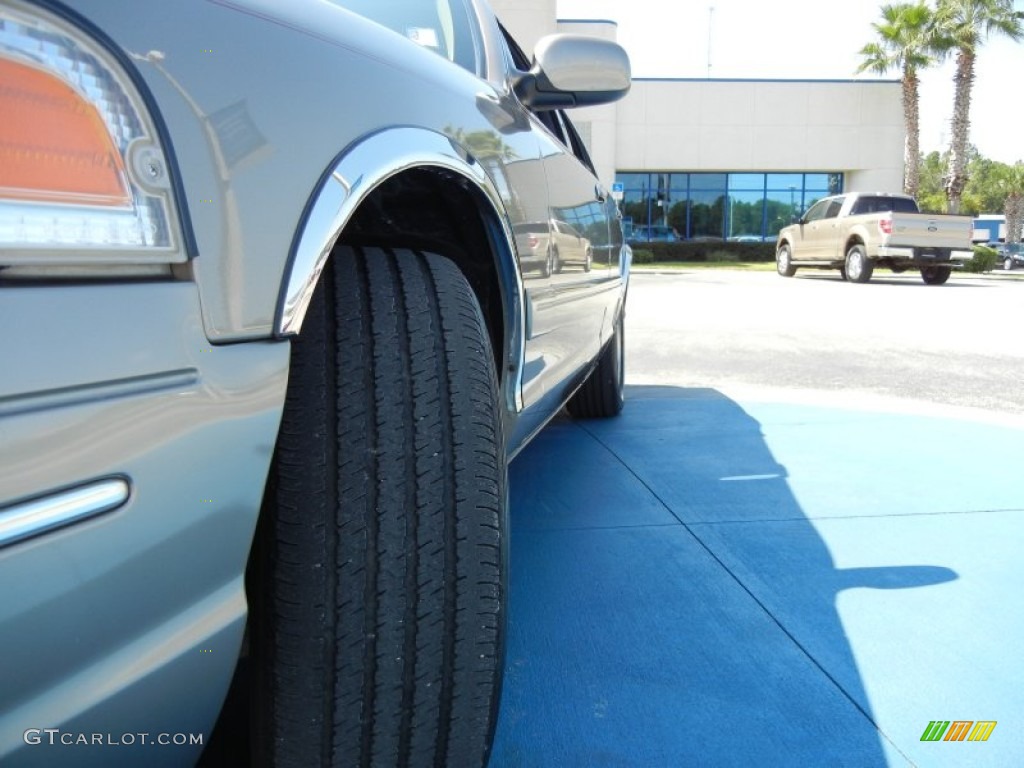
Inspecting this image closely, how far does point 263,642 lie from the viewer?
1021mm

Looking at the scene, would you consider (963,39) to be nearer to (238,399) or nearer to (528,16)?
(528,16)

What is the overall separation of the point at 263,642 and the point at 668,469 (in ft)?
7.67

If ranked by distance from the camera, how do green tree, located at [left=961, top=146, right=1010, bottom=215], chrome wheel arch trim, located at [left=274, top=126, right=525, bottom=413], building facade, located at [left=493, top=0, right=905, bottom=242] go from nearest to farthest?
chrome wheel arch trim, located at [left=274, top=126, right=525, bottom=413], building facade, located at [left=493, top=0, right=905, bottom=242], green tree, located at [left=961, top=146, right=1010, bottom=215]

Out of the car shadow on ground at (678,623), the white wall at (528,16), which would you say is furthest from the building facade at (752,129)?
the car shadow on ground at (678,623)

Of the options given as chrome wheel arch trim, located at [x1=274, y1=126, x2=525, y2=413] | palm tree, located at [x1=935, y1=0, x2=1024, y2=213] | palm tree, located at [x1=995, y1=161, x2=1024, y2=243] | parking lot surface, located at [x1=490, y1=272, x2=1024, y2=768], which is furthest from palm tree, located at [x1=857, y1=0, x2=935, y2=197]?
chrome wheel arch trim, located at [x1=274, y1=126, x2=525, y2=413]

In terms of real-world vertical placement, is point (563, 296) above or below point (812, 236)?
below

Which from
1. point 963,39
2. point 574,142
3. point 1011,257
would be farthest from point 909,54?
point 574,142

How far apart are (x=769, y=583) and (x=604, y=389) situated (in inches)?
73.9

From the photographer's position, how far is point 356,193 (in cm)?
99

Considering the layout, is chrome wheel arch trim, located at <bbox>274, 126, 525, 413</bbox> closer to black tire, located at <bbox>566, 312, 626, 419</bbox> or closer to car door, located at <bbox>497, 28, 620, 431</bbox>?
car door, located at <bbox>497, 28, 620, 431</bbox>

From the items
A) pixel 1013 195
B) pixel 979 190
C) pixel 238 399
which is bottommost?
pixel 238 399

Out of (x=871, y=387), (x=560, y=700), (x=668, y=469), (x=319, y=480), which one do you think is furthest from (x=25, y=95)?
(x=871, y=387)

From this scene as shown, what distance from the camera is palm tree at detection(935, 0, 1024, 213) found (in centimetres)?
2309

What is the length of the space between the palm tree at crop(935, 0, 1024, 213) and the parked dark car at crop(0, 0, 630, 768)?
27.3m
